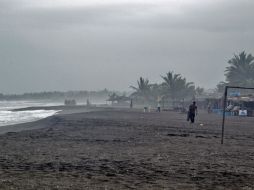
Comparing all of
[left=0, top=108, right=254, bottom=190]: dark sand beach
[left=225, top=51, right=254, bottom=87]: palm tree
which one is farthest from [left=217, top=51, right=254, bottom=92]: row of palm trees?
[left=0, top=108, right=254, bottom=190]: dark sand beach

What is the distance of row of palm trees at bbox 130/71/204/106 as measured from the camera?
228 ft

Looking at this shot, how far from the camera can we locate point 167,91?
232 ft

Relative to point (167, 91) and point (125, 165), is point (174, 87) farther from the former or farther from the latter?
point (125, 165)

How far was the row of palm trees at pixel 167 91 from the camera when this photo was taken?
69375 mm

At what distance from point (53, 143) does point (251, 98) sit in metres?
31.0

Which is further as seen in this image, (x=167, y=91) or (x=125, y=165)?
(x=167, y=91)

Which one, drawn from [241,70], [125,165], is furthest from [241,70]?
[125,165]

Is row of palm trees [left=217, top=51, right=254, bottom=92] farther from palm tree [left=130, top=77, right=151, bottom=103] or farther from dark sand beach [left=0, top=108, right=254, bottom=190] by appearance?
dark sand beach [left=0, top=108, right=254, bottom=190]

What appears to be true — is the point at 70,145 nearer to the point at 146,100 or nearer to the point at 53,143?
the point at 53,143

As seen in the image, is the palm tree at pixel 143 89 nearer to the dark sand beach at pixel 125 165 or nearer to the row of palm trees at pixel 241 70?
the row of palm trees at pixel 241 70

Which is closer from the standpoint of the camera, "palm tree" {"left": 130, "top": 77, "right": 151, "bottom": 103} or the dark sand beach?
the dark sand beach

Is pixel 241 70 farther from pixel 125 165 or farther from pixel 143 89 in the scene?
pixel 125 165

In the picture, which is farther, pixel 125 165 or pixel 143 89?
pixel 143 89

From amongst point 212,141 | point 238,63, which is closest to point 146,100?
point 238,63
